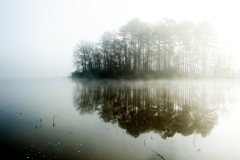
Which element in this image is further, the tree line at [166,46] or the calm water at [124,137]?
the tree line at [166,46]

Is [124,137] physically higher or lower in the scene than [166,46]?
lower

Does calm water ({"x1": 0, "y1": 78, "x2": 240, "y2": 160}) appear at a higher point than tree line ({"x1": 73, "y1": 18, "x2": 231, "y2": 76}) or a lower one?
lower

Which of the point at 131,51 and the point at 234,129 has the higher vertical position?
the point at 131,51

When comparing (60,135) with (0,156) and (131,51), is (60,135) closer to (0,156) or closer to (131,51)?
(0,156)

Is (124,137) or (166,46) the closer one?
(124,137)

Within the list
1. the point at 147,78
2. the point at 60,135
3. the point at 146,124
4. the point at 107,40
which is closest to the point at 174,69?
the point at 147,78

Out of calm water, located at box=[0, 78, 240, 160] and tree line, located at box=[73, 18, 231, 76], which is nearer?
calm water, located at box=[0, 78, 240, 160]

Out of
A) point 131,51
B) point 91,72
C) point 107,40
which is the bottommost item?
point 91,72

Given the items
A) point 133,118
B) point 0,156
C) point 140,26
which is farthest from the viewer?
point 140,26

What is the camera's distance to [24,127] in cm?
734

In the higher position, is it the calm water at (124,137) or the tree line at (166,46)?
the tree line at (166,46)

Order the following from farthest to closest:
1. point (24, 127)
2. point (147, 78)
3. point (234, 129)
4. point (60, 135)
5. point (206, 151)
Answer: point (147, 78) < point (24, 127) < point (234, 129) < point (60, 135) < point (206, 151)

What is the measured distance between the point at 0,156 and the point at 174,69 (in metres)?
37.4

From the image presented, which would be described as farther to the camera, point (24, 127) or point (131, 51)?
point (131, 51)
